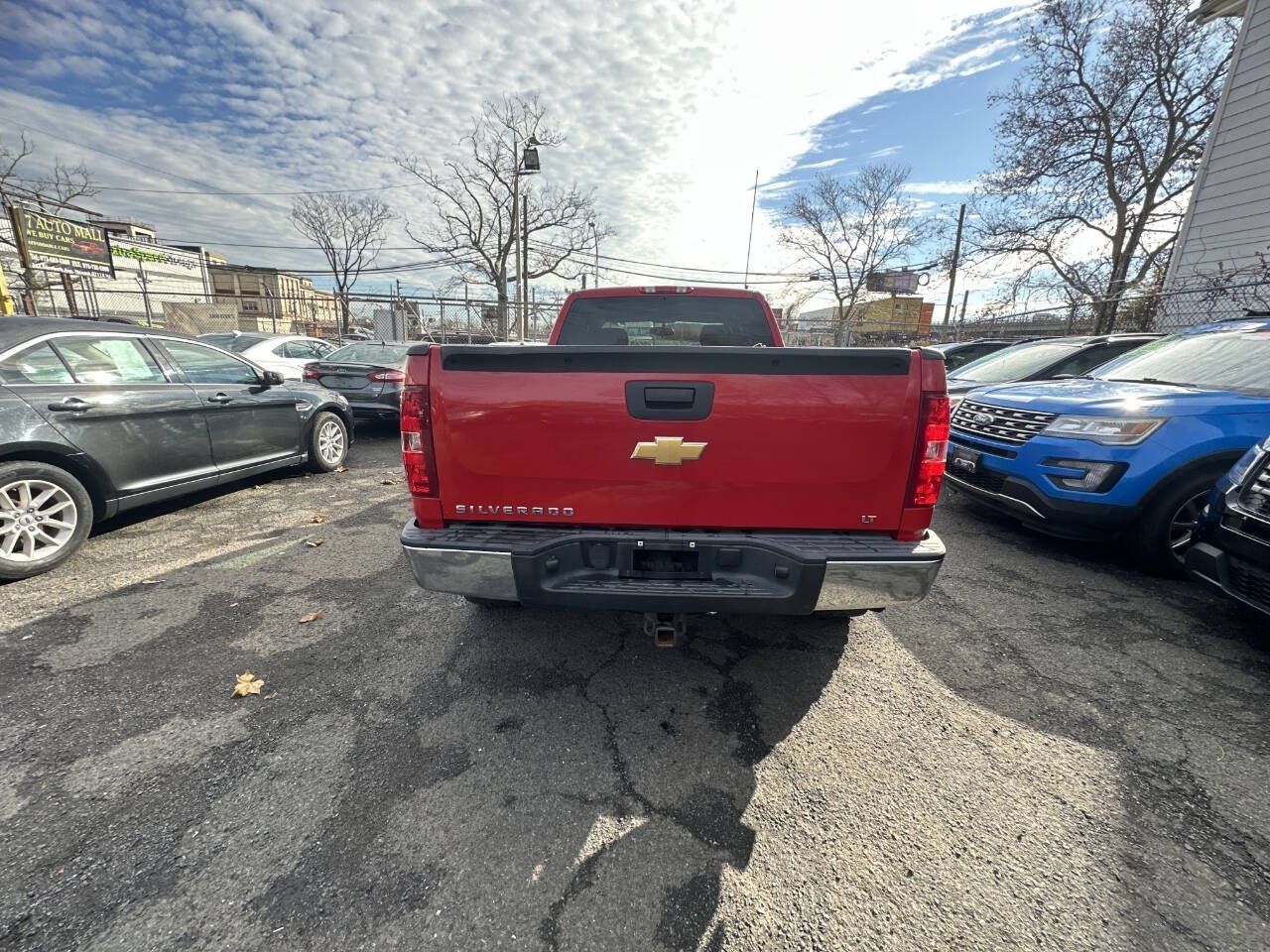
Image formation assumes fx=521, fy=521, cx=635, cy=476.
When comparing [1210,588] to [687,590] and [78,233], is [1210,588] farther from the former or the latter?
[78,233]

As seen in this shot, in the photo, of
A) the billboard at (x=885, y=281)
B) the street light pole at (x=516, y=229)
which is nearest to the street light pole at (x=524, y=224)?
the street light pole at (x=516, y=229)

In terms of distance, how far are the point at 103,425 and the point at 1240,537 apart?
7.19m

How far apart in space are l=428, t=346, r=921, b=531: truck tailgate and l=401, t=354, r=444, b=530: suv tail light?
0.04m

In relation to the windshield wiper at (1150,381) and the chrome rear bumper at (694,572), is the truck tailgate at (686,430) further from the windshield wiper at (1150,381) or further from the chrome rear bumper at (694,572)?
the windshield wiper at (1150,381)

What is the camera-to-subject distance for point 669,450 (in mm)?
2102

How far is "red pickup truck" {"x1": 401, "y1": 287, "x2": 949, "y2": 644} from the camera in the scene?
2.06 metres

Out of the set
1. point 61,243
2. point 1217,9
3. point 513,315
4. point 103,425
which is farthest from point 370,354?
point 61,243

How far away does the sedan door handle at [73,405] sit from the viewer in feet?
11.8

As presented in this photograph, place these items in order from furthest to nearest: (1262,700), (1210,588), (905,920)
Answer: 1. (1210,588)
2. (1262,700)
3. (905,920)

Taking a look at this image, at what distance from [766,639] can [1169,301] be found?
44.4 ft

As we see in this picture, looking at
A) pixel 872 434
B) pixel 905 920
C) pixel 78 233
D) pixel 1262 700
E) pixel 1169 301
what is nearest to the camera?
pixel 905 920

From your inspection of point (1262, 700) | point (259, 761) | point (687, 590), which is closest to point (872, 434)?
point (687, 590)

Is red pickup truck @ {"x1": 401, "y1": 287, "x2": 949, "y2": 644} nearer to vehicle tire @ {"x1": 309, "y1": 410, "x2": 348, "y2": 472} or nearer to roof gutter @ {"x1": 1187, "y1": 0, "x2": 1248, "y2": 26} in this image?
vehicle tire @ {"x1": 309, "y1": 410, "x2": 348, "y2": 472}

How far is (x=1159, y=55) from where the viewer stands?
15508mm
